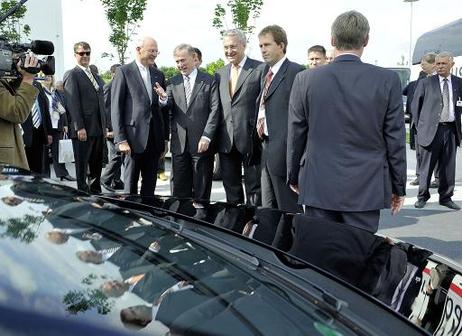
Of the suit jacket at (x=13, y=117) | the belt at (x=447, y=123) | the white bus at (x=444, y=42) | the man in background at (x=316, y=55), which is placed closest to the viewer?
the suit jacket at (x=13, y=117)

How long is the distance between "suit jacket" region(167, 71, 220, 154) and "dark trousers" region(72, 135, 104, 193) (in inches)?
70.6

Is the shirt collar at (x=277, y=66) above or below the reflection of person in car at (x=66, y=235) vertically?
above

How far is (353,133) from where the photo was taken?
306 cm

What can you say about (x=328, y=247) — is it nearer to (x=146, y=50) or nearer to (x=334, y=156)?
(x=334, y=156)

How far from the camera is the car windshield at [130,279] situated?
1.23 m

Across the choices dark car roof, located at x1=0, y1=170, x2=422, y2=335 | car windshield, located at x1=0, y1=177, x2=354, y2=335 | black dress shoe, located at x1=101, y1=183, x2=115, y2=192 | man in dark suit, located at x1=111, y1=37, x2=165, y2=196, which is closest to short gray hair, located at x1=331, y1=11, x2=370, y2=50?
dark car roof, located at x1=0, y1=170, x2=422, y2=335

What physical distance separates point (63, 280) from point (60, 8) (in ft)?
112

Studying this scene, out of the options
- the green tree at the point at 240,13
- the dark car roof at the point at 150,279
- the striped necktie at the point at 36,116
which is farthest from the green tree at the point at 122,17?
the dark car roof at the point at 150,279

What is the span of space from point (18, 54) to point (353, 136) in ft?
7.75

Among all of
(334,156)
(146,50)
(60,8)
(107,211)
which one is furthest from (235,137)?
(60,8)

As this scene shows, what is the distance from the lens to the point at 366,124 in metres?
3.05

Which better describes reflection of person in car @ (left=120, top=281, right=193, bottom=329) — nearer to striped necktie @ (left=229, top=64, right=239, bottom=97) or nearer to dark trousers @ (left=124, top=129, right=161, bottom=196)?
striped necktie @ (left=229, top=64, right=239, bottom=97)

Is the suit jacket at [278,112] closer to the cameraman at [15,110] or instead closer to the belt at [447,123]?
the cameraman at [15,110]

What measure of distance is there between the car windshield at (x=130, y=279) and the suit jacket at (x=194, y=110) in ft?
12.4
